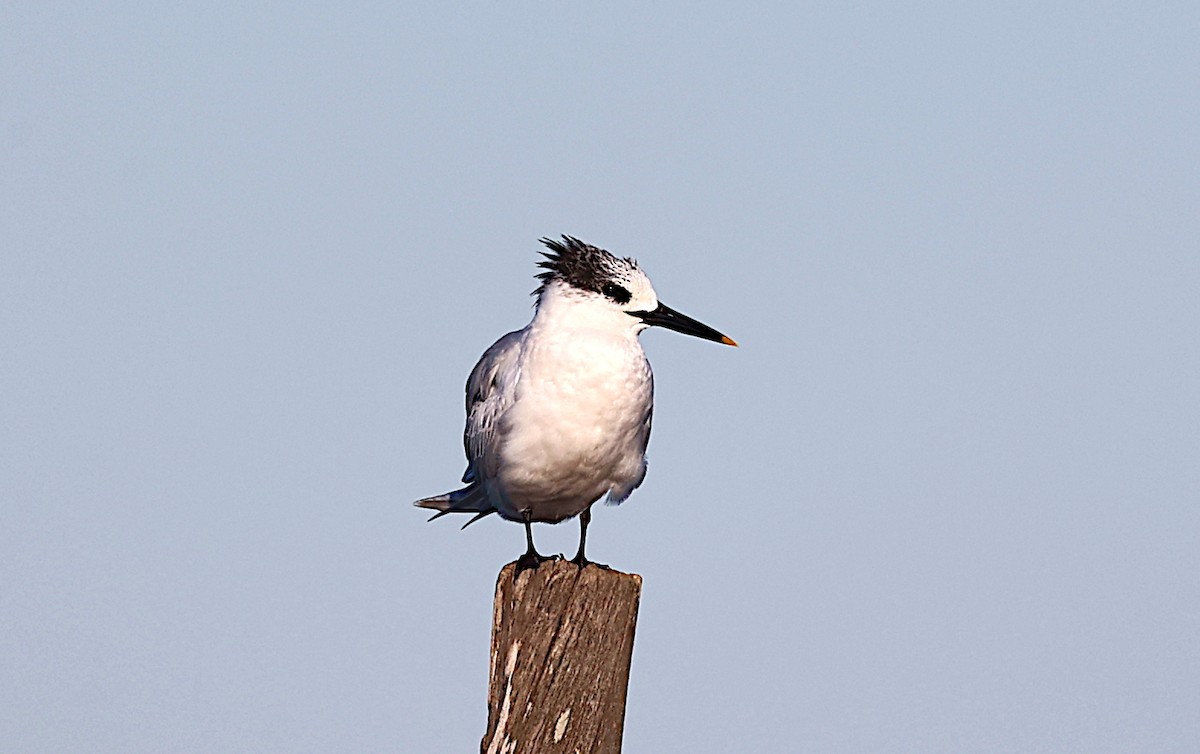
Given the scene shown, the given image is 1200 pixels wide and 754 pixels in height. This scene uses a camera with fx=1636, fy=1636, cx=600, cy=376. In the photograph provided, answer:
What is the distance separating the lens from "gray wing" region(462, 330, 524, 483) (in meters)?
8.59

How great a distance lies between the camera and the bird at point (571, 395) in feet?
26.8

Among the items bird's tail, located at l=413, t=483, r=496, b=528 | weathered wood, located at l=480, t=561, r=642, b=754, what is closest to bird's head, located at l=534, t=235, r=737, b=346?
bird's tail, located at l=413, t=483, r=496, b=528

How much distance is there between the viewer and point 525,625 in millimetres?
6102

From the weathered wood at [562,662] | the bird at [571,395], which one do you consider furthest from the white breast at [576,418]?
the weathered wood at [562,662]

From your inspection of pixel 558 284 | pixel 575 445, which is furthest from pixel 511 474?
pixel 558 284

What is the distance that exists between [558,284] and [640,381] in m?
0.80

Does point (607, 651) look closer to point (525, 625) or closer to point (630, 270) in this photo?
point (525, 625)

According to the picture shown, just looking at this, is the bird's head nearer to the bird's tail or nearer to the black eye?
the black eye

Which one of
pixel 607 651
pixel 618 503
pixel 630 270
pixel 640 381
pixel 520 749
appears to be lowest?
pixel 520 749

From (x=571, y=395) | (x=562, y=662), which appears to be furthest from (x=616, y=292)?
(x=562, y=662)

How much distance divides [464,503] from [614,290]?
5.63 ft

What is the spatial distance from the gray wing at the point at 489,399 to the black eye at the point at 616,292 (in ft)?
1.86

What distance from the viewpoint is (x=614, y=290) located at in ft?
28.3

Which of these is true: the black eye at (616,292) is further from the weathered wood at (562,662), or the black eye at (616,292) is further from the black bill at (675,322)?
the weathered wood at (562,662)
